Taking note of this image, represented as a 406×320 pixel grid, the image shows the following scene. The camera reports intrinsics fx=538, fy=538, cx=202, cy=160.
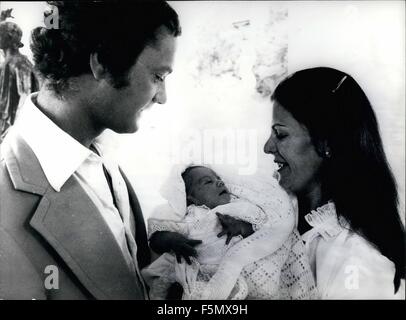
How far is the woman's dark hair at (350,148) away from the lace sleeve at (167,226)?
0.71 meters

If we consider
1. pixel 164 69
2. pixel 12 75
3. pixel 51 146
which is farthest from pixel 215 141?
pixel 12 75

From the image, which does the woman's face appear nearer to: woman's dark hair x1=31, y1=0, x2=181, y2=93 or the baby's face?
the baby's face

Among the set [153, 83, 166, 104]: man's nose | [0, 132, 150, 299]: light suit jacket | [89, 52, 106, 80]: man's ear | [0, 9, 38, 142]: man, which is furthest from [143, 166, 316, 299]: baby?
[0, 9, 38, 142]: man

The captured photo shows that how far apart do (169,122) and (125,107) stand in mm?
226

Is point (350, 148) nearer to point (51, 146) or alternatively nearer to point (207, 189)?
point (207, 189)

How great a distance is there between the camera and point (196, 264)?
2557mm

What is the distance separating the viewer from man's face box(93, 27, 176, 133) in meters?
2.54

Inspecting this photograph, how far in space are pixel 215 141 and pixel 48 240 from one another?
0.90 m

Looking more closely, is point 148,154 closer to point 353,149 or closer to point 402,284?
point 353,149

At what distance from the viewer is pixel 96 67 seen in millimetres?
2520

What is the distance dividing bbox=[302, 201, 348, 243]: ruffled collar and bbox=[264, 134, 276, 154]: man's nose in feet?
1.19

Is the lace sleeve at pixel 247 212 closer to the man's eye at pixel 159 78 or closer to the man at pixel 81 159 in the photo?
the man at pixel 81 159
